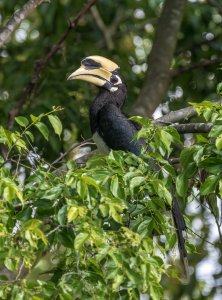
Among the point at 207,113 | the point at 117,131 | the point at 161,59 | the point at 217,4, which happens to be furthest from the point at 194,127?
the point at 217,4

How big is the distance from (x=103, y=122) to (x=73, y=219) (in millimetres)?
2434

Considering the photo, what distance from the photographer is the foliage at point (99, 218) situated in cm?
341

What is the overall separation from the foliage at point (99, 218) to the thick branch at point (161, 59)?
2719 mm

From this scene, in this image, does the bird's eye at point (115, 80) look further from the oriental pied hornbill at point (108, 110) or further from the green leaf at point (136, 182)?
the green leaf at point (136, 182)

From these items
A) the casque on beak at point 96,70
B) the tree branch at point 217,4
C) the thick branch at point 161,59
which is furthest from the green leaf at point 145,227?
the tree branch at point 217,4

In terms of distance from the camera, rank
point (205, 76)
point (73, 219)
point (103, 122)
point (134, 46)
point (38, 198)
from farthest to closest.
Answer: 1. point (134, 46)
2. point (205, 76)
3. point (103, 122)
4. point (38, 198)
5. point (73, 219)

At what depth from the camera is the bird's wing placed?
558cm

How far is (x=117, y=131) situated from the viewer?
564cm

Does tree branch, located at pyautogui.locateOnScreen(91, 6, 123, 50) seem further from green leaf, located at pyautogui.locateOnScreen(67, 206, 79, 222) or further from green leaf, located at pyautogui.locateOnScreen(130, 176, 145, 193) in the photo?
green leaf, located at pyautogui.locateOnScreen(67, 206, 79, 222)

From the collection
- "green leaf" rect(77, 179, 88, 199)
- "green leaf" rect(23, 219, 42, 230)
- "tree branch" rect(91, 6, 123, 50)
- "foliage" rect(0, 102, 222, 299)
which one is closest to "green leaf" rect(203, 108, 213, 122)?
"foliage" rect(0, 102, 222, 299)

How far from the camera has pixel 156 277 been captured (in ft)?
11.3

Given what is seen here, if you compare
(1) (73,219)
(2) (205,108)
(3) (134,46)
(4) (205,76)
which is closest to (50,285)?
(1) (73,219)

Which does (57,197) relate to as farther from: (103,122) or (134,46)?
(134,46)

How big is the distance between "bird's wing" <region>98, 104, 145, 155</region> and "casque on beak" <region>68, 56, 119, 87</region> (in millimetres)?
349
